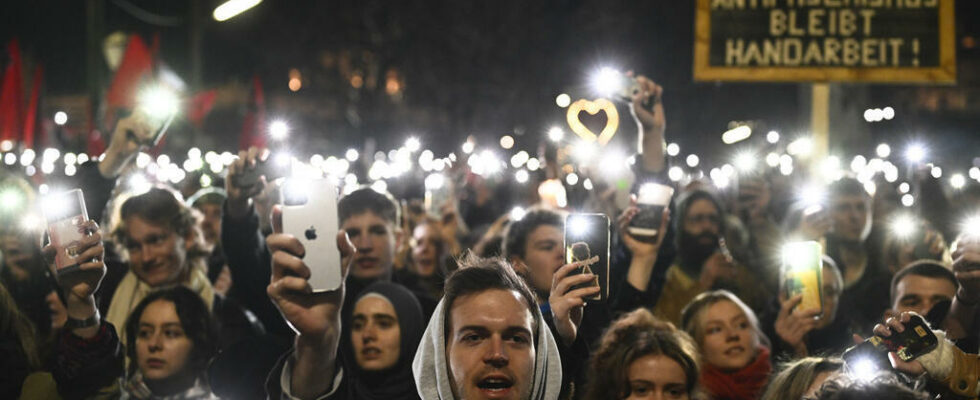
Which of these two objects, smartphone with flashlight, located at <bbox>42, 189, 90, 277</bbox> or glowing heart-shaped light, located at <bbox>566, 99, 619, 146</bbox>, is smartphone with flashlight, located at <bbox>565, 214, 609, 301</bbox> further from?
glowing heart-shaped light, located at <bbox>566, 99, 619, 146</bbox>

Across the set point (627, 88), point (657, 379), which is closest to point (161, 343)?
point (657, 379)

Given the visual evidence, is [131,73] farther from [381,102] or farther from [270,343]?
[381,102]

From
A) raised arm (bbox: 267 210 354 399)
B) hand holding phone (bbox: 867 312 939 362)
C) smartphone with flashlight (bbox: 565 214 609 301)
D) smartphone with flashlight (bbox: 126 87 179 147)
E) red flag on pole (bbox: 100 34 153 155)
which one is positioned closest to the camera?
raised arm (bbox: 267 210 354 399)

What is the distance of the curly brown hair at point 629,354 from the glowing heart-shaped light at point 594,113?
327 centimetres

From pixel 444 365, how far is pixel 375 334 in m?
1.64

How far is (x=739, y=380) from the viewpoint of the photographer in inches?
212

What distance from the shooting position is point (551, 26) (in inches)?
1217

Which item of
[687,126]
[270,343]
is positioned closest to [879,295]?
[270,343]

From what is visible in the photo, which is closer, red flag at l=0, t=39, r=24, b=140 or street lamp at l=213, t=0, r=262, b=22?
street lamp at l=213, t=0, r=262, b=22

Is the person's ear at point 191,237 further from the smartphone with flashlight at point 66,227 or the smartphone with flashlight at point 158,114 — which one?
the smartphone with flashlight at point 66,227

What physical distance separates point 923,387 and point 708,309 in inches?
69.6

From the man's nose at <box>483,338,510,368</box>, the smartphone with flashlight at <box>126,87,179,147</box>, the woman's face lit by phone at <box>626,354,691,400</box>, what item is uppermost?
the smartphone with flashlight at <box>126,87,179,147</box>

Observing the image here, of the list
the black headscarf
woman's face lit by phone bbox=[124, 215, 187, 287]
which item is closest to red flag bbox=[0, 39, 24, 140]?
woman's face lit by phone bbox=[124, 215, 187, 287]

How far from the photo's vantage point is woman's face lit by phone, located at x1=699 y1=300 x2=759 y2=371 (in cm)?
544
